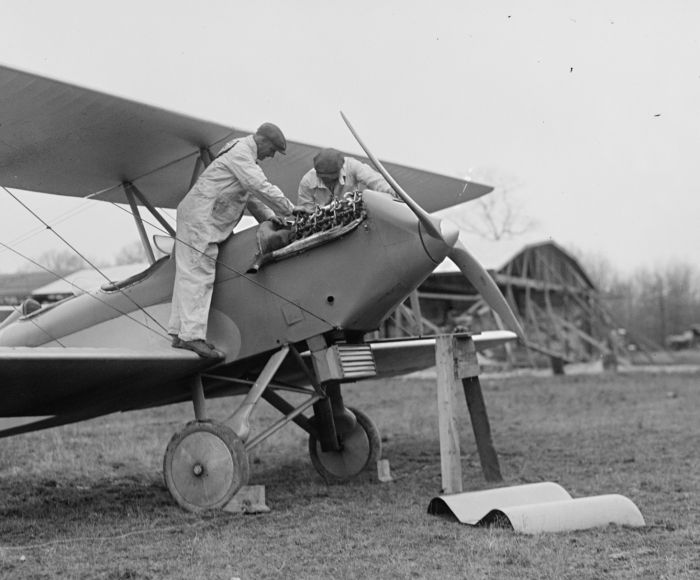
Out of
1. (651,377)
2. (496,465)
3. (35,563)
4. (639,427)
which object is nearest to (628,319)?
(651,377)

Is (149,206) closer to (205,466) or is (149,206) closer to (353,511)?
(205,466)

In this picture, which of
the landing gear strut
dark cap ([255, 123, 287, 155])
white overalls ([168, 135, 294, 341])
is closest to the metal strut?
the landing gear strut

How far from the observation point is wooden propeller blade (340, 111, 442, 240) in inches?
240

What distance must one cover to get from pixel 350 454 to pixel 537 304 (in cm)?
2487

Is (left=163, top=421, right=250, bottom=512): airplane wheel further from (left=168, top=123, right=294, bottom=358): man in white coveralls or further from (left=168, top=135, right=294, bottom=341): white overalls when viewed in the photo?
(left=168, top=135, right=294, bottom=341): white overalls

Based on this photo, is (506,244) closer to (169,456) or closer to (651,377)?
(651,377)

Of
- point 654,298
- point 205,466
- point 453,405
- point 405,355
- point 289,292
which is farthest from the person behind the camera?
point 654,298

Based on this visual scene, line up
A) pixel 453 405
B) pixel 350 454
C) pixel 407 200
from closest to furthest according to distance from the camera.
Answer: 1. pixel 407 200
2. pixel 453 405
3. pixel 350 454

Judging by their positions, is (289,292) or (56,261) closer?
(289,292)

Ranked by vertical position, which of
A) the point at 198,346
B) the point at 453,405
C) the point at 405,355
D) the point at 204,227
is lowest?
the point at 453,405

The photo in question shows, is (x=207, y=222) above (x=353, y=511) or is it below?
above

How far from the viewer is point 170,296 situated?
23.1ft

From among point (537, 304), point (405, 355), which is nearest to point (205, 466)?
point (405, 355)

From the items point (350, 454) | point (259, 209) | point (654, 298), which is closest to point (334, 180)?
point (259, 209)
